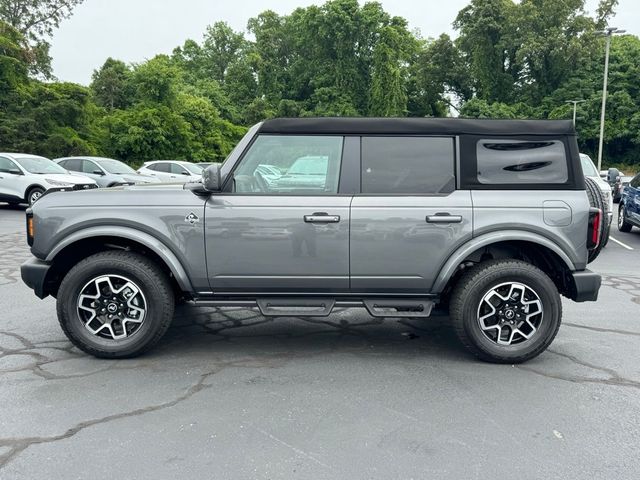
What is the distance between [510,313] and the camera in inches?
177

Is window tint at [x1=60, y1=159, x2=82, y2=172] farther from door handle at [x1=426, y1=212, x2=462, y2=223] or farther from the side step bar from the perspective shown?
door handle at [x1=426, y1=212, x2=462, y2=223]

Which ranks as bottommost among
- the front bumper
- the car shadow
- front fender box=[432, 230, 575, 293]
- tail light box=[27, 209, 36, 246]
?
the car shadow

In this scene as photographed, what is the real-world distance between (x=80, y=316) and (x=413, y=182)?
2.76m

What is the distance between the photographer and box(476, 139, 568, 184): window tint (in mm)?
4543

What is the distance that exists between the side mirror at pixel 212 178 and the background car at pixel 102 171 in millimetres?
15973

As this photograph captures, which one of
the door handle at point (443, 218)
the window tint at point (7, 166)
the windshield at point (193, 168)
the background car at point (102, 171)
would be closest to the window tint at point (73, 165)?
the background car at point (102, 171)

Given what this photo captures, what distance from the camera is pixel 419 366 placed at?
450cm

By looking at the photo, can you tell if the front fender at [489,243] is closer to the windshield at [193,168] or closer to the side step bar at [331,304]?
the side step bar at [331,304]

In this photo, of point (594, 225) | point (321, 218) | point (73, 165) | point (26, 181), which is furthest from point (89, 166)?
point (594, 225)

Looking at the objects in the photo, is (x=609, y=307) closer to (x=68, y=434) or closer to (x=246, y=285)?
(x=246, y=285)

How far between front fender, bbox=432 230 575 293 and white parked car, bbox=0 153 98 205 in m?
14.0

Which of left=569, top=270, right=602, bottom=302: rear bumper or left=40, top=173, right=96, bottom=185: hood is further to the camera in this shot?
left=40, top=173, right=96, bottom=185: hood

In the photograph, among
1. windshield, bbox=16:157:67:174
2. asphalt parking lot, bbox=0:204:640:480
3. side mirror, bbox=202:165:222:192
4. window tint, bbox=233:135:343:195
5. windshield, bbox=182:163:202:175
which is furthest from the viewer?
windshield, bbox=182:163:202:175

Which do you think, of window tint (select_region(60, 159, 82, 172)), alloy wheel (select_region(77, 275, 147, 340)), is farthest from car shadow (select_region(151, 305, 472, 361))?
window tint (select_region(60, 159, 82, 172))
